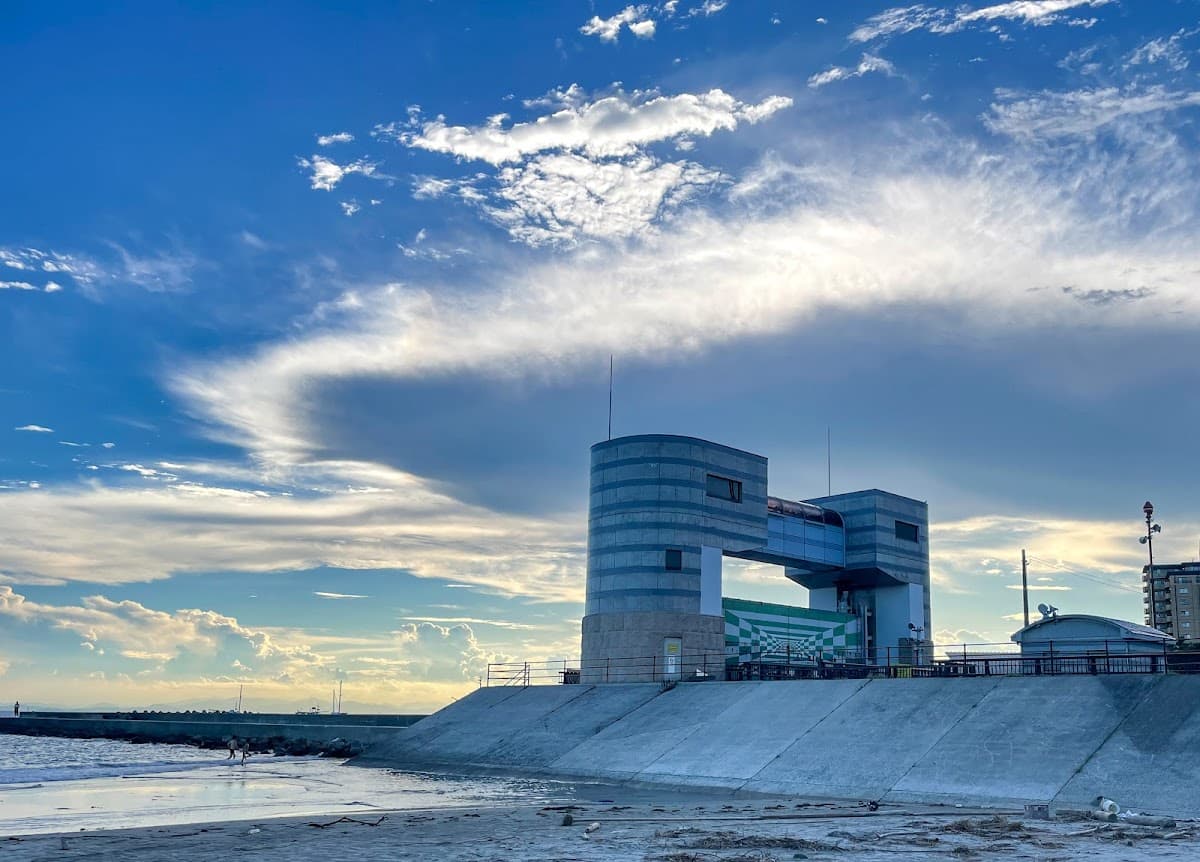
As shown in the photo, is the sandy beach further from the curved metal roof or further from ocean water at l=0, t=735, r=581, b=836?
the curved metal roof

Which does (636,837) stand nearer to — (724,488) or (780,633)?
(724,488)

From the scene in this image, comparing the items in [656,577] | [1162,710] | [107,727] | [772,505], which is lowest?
[107,727]

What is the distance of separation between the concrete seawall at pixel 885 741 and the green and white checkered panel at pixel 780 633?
9.29 metres

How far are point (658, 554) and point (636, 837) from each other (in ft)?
105

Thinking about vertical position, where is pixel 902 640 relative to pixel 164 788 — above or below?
above

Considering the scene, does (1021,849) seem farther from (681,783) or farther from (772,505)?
(772,505)

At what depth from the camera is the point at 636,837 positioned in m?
19.2

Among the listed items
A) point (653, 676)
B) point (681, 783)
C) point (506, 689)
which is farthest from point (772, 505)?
point (681, 783)

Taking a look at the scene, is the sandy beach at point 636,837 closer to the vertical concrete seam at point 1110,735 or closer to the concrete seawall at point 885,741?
the vertical concrete seam at point 1110,735

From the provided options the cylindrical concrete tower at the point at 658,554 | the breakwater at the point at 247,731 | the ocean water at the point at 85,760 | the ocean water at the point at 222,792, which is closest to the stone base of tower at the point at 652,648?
the cylindrical concrete tower at the point at 658,554

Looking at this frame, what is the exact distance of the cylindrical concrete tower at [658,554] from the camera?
50656 mm

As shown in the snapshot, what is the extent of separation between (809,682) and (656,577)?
12891 mm

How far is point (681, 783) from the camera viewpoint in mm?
32656

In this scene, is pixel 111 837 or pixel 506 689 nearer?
pixel 111 837
